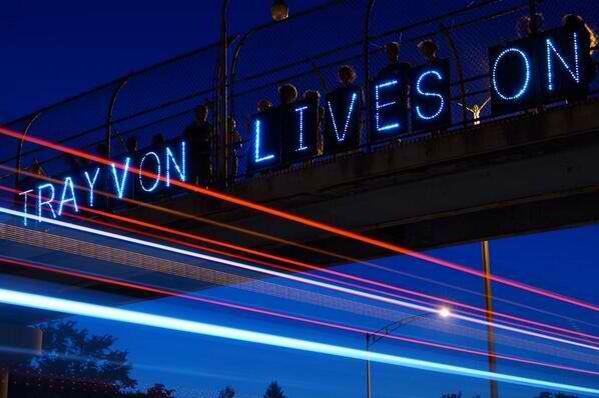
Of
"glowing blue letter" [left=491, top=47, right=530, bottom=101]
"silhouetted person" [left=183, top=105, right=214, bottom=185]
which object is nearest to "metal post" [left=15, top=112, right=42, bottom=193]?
"silhouetted person" [left=183, top=105, right=214, bottom=185]

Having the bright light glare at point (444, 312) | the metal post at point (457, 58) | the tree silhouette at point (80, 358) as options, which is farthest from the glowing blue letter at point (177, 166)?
the tree silhouette at point (80, 358)

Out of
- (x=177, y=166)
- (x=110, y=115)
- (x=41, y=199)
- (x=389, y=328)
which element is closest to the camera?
(x=177, y=166)

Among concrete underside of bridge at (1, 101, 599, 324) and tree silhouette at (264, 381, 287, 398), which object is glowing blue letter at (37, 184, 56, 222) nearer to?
concrete underside of bridge at (1, 101, 599, 324)

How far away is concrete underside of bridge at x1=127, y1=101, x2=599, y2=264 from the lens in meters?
13.4

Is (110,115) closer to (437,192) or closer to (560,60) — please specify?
(437,192)

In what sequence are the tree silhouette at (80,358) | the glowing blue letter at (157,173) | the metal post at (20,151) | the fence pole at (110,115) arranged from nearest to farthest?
1. the glowing blue letter at (157,173)
2. the fence pole at (110,115)
3. the metal post at (20,151)
4. the tree silhouette at (80,358)

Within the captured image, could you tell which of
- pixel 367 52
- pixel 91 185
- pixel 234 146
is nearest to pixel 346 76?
pixel 367 52

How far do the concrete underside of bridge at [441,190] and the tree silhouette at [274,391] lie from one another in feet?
346

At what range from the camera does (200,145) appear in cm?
1784

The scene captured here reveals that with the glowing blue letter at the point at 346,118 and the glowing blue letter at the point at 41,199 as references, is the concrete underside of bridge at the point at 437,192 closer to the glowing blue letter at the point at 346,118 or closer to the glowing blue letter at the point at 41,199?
the glowing blue letter at the point at 346,118

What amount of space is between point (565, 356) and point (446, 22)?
964 inches

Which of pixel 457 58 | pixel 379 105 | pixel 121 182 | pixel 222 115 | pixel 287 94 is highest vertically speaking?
pixel 222 115

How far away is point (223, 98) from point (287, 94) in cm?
200

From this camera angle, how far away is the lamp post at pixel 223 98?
17547mm
